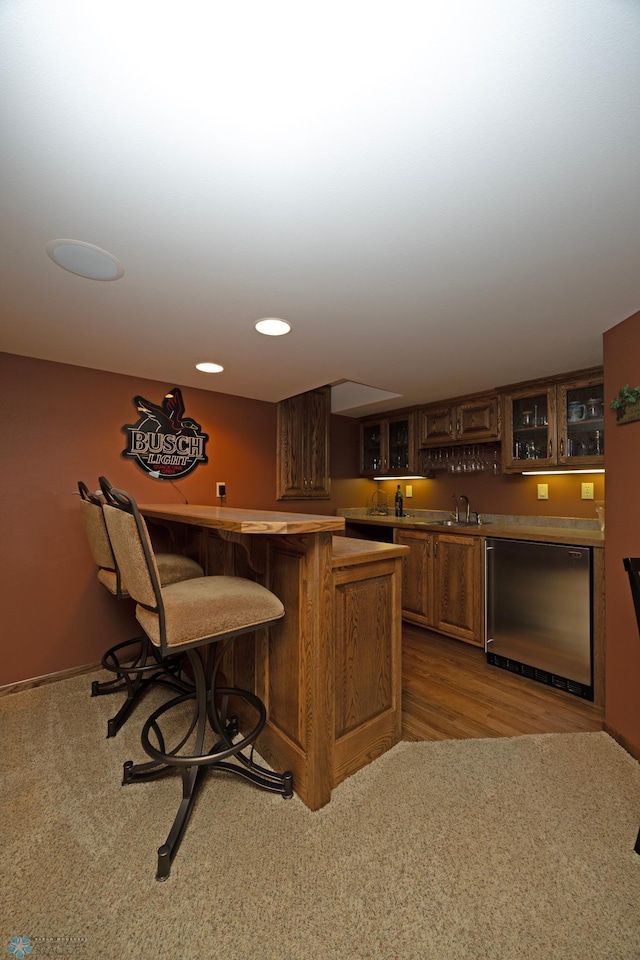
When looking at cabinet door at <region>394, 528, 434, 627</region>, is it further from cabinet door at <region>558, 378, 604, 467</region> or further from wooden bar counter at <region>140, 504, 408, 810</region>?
wooden bar counter at <region>140, 504, 408, 810</region>

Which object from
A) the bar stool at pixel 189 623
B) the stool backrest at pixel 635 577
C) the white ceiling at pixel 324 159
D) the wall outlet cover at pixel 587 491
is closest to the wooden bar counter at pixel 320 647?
the bar stool at pixel 189 623

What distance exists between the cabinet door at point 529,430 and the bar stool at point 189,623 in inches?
96.4

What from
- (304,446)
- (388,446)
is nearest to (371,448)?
(388,446)

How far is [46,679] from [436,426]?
147 inches

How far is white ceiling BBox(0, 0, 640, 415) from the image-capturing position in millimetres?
736

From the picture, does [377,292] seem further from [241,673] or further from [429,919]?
[429,919]

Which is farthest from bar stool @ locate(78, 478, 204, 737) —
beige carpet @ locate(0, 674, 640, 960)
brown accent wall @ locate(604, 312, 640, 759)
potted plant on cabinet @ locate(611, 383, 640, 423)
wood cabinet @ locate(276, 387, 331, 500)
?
potted plant on cabinet @ locate(611, 383, 640, 423)

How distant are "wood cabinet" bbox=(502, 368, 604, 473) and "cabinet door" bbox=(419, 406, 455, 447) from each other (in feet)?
1.75

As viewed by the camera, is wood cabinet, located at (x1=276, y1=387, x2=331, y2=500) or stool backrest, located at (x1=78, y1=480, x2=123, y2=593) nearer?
stool backrest, located at (x1=78, y1=480, x2=123, y2=593)

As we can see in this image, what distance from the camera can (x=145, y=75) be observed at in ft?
2.65

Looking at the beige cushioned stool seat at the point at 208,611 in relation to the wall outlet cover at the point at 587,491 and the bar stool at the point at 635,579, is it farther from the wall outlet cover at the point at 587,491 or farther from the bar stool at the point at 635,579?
the wall outlet cover at the point at 587,491

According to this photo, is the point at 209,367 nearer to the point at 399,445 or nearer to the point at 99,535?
the point at 99,535

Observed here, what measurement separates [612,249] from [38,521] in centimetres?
343

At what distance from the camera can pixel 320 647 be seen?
151 centimetres
